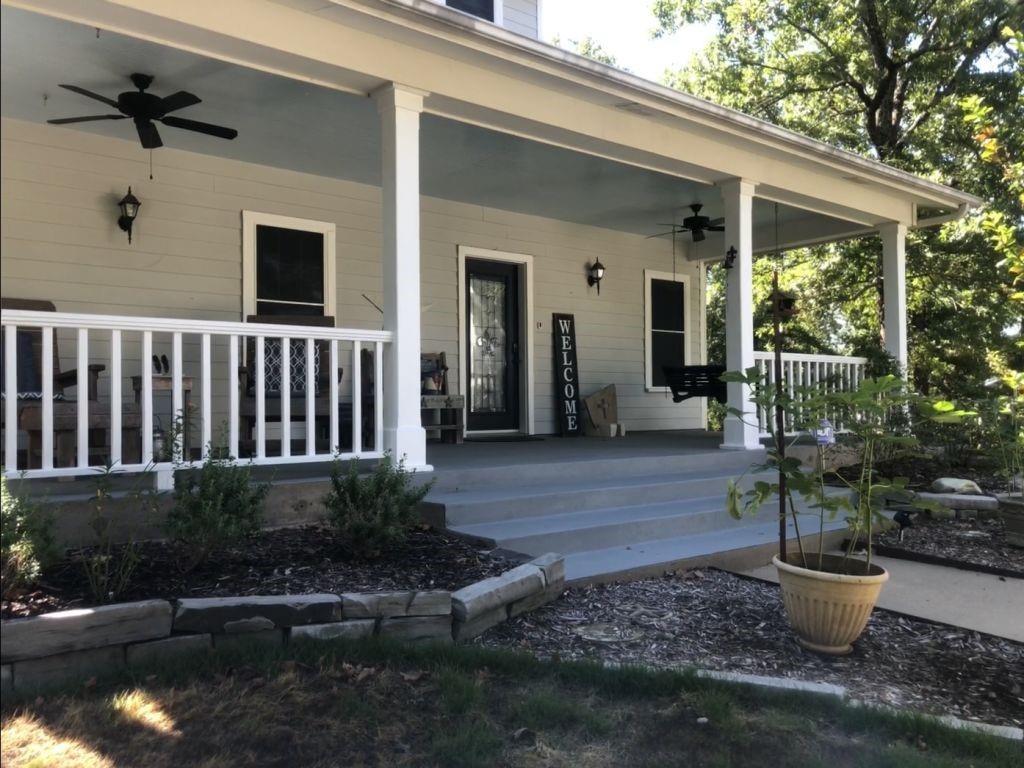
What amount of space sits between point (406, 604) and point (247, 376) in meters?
3.50

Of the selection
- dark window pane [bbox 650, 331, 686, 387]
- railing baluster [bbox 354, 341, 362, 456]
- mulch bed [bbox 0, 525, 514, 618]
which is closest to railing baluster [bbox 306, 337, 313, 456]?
railing baluster [bbox 354, 341, 362, 456]

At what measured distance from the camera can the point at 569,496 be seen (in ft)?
15.4

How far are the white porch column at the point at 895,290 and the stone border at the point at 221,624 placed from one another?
20.5ft

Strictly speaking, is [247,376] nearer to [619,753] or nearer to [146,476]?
[146,476]

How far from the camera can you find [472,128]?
223 inches

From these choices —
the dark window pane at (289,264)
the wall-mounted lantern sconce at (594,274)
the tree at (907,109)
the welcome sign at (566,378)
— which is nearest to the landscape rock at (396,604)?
the dark window pane at (289,264)

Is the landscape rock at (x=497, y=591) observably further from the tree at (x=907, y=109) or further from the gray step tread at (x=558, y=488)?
the tree at (x=907, y=109)

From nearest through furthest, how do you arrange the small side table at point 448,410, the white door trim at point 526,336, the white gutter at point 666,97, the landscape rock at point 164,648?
1. the landscape rock at point 164,648
2. the white gutter at point 666,97
3. the small side table at point 448,410
4. the white door trim at point 526,336

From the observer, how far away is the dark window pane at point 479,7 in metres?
7.06

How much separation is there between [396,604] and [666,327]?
24.4ft

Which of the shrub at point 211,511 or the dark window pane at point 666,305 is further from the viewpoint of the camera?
the dark window pane at point 666,305

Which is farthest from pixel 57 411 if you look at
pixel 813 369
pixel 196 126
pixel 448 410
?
pixel 813 369

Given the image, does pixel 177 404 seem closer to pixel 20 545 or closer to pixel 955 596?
pixel 20 545

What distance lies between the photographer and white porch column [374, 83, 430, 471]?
14.9 feet
